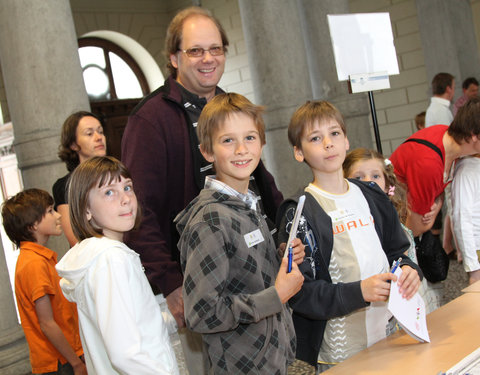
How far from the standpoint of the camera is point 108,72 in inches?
372

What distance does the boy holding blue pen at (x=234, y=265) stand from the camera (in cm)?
159

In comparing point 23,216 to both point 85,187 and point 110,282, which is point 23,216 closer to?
point 85,187

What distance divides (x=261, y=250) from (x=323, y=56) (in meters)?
4.41

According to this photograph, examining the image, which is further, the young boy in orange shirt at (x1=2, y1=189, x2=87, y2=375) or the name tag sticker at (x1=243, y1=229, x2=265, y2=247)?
the young boy in orange shirt at (x1=2, y1=189, x2=87, y2=375)

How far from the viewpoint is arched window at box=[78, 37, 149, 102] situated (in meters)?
9.13

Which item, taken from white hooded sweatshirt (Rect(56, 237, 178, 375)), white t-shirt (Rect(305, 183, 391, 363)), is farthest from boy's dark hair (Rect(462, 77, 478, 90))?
white hooded sweatshirt (Rect(56, 237, 178, 375))

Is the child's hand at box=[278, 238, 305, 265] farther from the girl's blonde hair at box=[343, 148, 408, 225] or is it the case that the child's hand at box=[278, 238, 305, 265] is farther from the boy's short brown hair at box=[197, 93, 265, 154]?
the girl's blonde hair at box=[343, 148, 408, 225]

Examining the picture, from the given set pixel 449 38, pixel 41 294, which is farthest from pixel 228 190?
pixel 449 38

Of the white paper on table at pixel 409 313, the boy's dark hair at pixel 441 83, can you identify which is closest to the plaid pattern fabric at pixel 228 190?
the white paper on table at pixel 409 313

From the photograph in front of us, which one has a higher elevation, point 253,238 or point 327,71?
point 327,71

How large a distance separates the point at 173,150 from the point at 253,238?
54 cm

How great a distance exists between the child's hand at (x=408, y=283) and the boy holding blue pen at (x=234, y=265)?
0.29m

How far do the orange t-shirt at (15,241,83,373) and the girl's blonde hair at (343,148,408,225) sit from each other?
1.50 m

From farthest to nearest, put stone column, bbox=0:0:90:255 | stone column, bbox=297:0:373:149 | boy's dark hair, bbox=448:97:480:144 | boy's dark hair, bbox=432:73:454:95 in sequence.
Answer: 1. boy's dark hair, bbox=432:73:454:95
2. stone column, bbox=297:0:373:149
3. stone column, bbox=0:0:90:255
4. boy's dark hair, bbox=448:97:480:144
